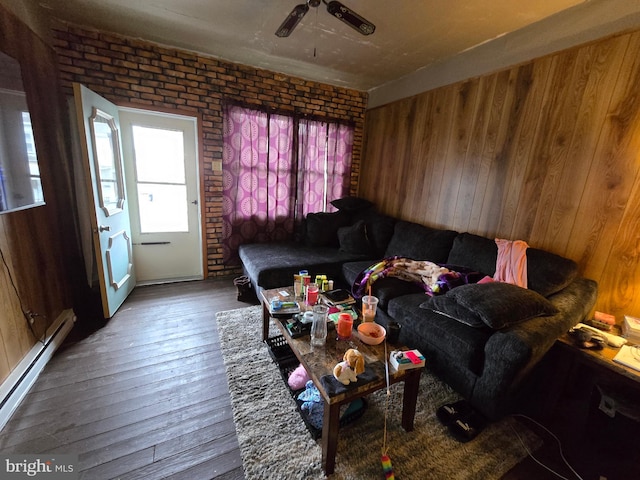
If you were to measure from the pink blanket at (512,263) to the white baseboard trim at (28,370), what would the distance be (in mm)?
3196

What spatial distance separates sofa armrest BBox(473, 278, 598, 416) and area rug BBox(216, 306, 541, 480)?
21 cm

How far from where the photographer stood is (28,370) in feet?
5.53

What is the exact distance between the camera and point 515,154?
228 cm

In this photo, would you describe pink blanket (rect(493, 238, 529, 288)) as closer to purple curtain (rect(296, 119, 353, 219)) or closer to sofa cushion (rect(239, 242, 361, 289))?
sofa cushion (rect(239, 242, 361, 289))

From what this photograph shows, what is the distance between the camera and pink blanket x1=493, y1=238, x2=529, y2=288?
1.98 metres

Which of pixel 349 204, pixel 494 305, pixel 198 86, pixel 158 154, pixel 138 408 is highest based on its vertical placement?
pixel 198 86

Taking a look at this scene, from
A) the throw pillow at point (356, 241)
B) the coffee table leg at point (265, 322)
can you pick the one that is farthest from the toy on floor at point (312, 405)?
the throw pillow at point (356, 241)

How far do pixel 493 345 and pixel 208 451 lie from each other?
1.59 m

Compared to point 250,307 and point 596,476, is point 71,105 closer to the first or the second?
point 250,307

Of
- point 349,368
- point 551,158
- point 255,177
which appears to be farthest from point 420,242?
point 255,177

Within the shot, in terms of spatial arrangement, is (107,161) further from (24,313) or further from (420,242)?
(420,242)

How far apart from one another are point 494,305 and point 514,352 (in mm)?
257

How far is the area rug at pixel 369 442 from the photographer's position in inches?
49.7

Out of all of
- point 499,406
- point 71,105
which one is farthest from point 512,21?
point 71,105
